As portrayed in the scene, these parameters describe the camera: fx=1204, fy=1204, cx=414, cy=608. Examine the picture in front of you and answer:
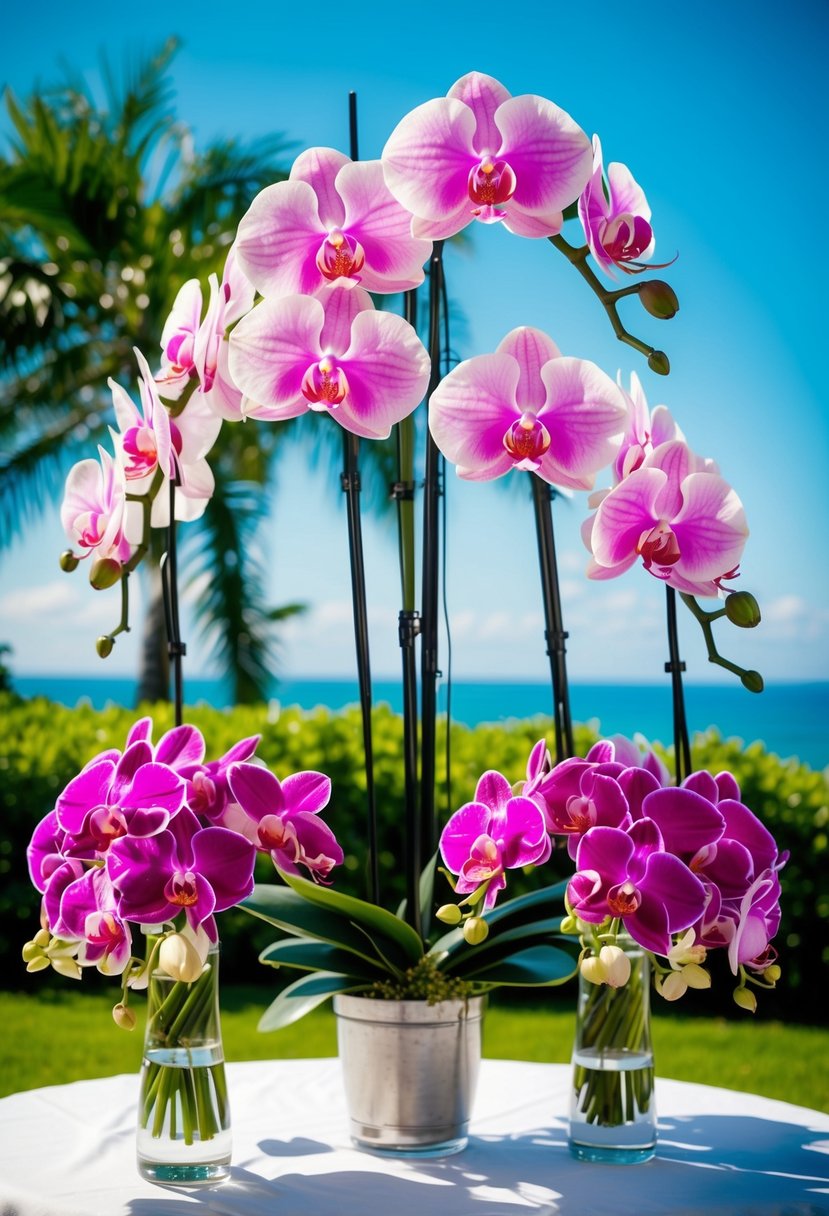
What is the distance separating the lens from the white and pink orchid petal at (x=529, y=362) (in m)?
0.94

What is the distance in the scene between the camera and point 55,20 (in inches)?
1116

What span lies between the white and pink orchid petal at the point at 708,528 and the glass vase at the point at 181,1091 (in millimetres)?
481

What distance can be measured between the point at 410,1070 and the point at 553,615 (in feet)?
1.45

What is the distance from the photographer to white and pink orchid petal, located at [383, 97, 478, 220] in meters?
0.90

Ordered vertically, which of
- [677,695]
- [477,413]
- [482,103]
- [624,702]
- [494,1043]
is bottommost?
[494,1043]

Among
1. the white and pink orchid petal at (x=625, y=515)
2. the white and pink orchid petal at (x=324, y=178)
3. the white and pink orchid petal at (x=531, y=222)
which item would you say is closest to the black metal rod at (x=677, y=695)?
the white and pink orchid petal at (x=625, y=515)

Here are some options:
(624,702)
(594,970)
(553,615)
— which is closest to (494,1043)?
(553,615)

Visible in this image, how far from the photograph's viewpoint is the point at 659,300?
3.10 ft

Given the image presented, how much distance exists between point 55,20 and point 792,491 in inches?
820

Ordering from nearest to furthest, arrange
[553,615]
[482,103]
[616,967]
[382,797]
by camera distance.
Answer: [616,967] < [482,103] < [553,615] < [382,797]

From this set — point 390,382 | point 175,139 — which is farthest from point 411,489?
point 175,139

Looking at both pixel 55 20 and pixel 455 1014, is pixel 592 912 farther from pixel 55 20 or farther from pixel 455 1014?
pixel 55 20

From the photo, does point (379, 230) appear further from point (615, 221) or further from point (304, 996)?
point (304, 996)

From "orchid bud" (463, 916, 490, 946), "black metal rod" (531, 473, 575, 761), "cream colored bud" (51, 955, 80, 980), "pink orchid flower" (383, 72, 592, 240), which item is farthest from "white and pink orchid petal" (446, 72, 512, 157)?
"cream colored bud" (51, 955, 80, 980)
